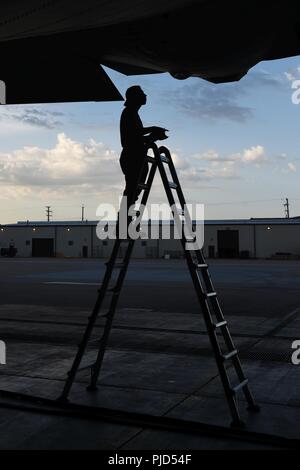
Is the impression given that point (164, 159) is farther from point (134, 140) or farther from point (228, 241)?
point (228, 241)

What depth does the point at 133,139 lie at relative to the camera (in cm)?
601

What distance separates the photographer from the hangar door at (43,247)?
2985 inches

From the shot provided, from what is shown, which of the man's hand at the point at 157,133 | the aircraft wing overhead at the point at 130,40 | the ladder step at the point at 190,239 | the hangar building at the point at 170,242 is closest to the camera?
the aircraft wing overhead at the point at 130,40

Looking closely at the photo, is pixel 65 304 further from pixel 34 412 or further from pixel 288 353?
pixel 34 412

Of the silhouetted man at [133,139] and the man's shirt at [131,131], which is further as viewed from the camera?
the man's shirt at [131,131]

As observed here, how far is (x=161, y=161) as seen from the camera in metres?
5.85

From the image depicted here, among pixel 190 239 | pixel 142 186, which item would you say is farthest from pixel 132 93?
pixel 190 239

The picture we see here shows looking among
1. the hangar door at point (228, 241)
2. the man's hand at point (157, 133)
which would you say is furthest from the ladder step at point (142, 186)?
the hangar door at point (228, 241)

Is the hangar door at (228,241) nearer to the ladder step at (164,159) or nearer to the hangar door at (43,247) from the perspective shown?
the hangar door at (43,247)

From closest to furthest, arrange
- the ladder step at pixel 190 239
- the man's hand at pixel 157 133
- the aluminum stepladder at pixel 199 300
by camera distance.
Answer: the aluminum stepladder at pixel 199 300, the ladder step at pixel 190 239, the man's hand at pixel 157 133

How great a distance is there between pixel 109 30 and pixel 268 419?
5.27 m

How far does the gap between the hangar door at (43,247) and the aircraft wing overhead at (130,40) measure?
67.9 meters

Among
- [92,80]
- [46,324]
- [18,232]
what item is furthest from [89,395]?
[18,232]

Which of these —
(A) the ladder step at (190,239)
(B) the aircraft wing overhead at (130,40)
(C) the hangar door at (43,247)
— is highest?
(B) the aircraft wing overhead at (130,40)
